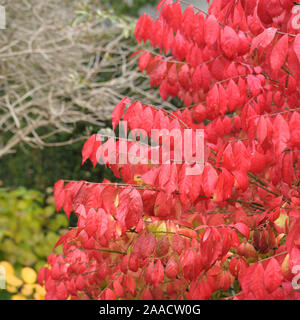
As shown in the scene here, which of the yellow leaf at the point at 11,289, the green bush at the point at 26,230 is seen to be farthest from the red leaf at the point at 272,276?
the green bush at the point at 26,230

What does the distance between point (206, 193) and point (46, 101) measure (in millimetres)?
→ 3491

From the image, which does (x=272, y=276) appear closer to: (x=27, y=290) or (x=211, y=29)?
(x=211, y=29)

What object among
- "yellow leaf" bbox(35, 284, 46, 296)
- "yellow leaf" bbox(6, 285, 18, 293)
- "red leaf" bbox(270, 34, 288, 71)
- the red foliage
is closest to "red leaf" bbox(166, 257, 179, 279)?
the red foliage

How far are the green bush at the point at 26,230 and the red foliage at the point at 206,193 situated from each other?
1.71 m

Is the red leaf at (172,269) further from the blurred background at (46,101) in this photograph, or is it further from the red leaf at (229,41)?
the blurred background at (46,101)

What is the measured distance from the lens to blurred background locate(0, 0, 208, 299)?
398cm

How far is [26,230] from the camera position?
4.09m

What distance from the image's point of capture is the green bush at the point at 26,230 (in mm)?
3934

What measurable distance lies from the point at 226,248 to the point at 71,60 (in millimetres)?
3733

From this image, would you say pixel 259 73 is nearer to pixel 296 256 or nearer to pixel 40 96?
pixel 296 256

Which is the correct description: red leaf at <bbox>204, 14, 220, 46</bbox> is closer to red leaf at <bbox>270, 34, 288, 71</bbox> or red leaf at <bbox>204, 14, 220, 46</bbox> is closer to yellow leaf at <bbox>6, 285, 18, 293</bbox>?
red leaf at <bbox>270, 34, 288, 71</bbox>

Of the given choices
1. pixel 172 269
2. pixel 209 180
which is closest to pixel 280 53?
pixel 209 180

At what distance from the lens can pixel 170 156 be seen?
156 cm

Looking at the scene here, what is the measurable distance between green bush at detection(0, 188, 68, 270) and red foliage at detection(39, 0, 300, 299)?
171 centimetres
